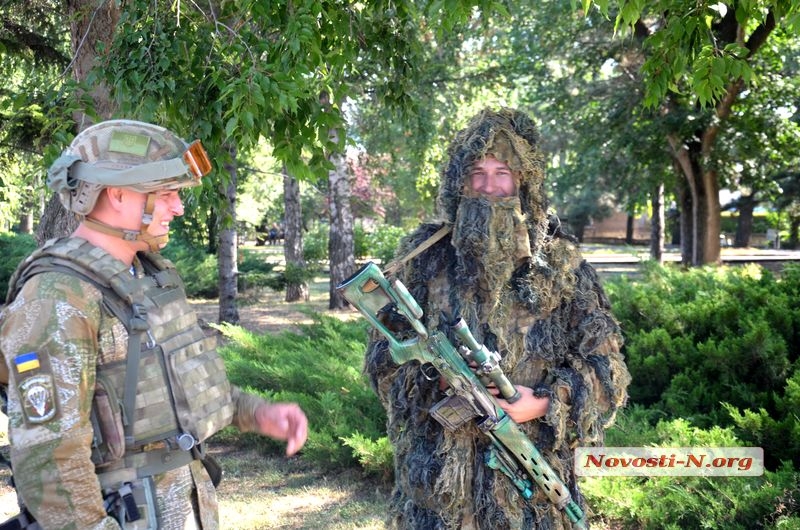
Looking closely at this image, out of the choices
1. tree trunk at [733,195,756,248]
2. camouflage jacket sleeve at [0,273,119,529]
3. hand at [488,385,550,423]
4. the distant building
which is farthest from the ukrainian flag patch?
the distant building

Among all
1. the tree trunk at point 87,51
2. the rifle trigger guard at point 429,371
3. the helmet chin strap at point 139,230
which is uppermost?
the tree trunk at point 87,51

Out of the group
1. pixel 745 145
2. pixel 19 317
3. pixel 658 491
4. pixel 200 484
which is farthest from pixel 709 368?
pixel 745 145

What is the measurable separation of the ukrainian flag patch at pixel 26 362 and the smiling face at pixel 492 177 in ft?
5.54

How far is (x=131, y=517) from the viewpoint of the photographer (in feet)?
5.78

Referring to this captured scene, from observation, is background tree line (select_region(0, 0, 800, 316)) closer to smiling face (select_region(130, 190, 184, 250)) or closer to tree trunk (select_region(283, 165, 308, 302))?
tree trunk (select_region(283, 165, 308, 302))

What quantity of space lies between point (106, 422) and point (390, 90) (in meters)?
3.41

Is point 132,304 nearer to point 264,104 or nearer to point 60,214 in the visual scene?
point 264,104

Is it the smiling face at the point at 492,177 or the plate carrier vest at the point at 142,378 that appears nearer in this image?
the plate carrier vest at the point at 142,378

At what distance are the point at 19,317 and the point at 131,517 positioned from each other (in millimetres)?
533

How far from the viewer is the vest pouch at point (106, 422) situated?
1.75m

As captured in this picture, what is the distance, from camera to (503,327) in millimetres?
2762

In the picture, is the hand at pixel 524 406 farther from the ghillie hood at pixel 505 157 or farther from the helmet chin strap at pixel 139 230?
the helmet chin strap at pixel 139 230

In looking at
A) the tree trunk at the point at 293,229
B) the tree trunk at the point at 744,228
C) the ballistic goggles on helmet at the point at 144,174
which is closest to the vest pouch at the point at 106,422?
the ballistic goggles on helmet at the point at 144,174

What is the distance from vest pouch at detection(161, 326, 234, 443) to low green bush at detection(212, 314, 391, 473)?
124 inches
